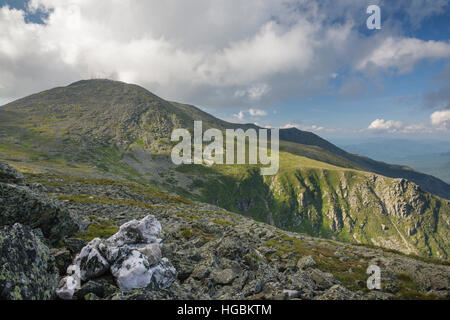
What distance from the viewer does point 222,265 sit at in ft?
51.9

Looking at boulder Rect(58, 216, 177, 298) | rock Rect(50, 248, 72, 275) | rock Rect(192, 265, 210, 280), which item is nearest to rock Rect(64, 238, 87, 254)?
rock Rect(50, 248, 72, 275)

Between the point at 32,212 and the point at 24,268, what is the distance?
5.85 m

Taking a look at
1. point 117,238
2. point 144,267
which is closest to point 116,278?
point 144,267

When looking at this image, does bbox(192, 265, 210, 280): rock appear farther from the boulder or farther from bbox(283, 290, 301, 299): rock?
bbox(283, 290, 301, 299): rock

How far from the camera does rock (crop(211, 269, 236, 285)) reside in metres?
13.8

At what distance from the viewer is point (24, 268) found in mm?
8945

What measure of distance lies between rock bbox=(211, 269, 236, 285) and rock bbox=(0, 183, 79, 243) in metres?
11.0

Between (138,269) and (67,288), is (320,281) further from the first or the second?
(67,288)

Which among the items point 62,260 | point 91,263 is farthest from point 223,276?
point 62,260
